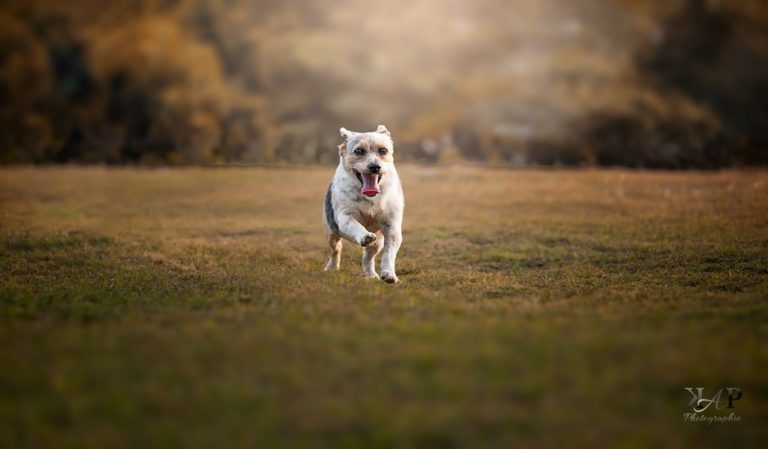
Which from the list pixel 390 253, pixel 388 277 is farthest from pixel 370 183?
pixel 388 277

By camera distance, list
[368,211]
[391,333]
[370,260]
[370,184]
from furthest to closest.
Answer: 1. [370,260]
2. [368,211]
3. [370,184]
4. [391,333]

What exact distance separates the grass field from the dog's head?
1.43m

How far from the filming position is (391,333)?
6.81 m

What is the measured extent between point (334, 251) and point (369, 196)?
1.45m

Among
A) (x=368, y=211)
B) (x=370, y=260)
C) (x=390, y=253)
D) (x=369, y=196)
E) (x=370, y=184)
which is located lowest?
(x=370, y=260)

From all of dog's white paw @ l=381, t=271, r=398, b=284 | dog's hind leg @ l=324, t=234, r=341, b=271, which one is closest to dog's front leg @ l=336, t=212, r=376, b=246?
dog's white paw @ l=381, t=271, r=398, b=284

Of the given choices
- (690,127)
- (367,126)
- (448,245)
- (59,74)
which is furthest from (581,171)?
(59,74)

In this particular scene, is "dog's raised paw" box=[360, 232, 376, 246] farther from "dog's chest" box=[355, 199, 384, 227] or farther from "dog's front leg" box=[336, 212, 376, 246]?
"dog's chest" box=[355, 199, 384, 227]

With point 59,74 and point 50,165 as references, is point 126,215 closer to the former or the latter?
point 50,165

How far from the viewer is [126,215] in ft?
59.0

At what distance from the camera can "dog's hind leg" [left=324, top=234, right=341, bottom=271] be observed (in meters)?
11.4

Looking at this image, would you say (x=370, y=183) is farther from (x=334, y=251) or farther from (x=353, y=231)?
(x=334, y=251)

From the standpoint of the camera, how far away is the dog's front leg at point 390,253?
1019cm

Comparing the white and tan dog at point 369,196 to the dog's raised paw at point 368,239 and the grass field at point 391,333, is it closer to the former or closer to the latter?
the dog's raised paw at point 368,239
